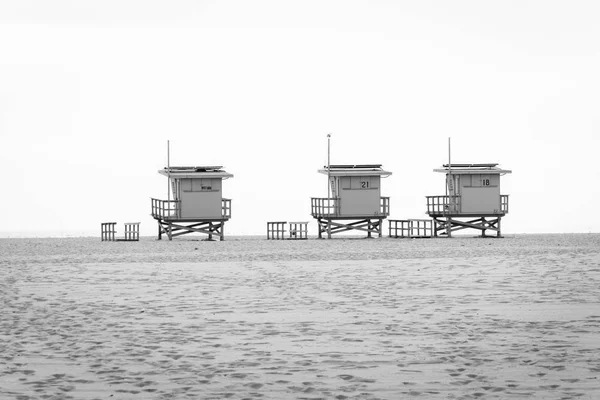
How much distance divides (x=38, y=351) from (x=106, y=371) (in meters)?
1.53

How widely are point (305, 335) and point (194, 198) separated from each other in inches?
1634

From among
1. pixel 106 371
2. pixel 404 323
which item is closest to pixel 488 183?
pixel 404 323

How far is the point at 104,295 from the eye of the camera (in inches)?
695

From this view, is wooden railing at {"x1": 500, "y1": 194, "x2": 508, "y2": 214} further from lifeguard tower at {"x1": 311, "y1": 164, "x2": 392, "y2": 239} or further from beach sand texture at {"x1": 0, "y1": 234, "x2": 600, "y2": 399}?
beach sand texture at {"x1": 0, "y1": 234, "x2": 600, "y2": 399}

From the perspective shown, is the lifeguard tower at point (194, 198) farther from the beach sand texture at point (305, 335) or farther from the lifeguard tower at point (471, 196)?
the beach sand texture at point (305, 335)

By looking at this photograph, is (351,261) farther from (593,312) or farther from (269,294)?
(593,312)

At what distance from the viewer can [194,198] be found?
53.1m

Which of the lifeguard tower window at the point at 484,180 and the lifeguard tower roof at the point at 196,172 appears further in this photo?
the lifeguard tower window at the point at 484,180

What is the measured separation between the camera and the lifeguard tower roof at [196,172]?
52.6m

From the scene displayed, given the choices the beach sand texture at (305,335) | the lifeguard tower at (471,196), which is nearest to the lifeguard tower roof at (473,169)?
the lifeguard tower at (471,196)

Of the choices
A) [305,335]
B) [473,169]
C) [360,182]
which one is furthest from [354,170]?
[305,335]

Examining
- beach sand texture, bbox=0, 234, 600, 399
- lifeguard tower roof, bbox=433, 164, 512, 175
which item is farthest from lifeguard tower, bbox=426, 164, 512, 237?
beach sand texture, bbox=0, 234, 600, 399

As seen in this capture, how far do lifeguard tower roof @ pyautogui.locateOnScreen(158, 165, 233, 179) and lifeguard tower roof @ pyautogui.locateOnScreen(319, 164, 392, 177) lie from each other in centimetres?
544

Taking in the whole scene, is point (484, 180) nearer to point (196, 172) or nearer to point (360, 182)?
point (360, 182)
